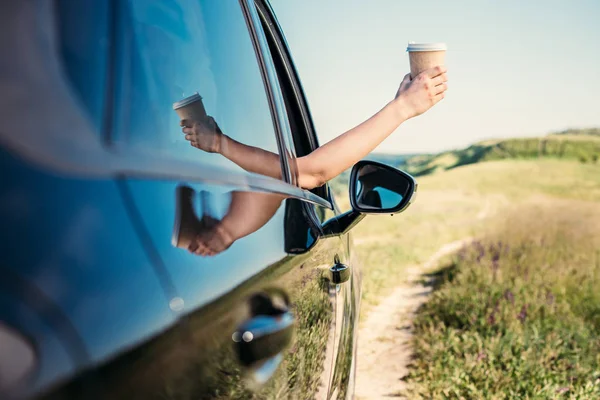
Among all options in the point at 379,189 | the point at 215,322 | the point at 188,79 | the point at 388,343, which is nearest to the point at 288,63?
the point at 379,189

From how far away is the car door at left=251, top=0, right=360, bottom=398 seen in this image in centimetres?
204

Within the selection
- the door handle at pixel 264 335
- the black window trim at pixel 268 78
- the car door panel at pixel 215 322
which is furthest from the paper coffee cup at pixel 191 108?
the black window trim at pixel 268 78

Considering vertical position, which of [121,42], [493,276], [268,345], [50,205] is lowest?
[493,276]

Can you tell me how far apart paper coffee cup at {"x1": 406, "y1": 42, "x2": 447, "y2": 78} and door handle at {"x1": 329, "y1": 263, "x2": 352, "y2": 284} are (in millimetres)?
624

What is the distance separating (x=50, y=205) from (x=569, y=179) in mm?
29113

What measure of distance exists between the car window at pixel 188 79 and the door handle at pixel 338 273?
15.9 inches

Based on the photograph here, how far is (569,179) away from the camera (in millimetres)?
27719

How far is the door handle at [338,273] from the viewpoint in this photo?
1.98m

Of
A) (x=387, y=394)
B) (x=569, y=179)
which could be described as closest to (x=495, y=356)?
(x=387, y=394)

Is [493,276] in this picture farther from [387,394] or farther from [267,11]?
[267,11]

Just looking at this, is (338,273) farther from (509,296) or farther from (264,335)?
(509,296)

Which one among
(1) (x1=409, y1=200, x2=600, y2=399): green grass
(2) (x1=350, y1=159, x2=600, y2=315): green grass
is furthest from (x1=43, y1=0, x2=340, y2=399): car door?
(1) (x1=409, y1=200, x2=600, y2=399): green grass

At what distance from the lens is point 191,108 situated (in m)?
1.22

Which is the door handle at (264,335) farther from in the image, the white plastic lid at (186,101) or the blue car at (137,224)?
the white plastic lid at (186,101)
